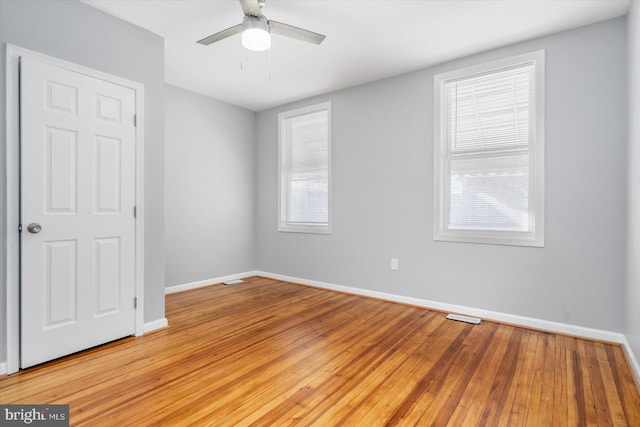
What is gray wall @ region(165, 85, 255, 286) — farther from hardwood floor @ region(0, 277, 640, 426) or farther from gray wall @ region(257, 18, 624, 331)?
hardwood floor @ region(0, 277, 640, 426)

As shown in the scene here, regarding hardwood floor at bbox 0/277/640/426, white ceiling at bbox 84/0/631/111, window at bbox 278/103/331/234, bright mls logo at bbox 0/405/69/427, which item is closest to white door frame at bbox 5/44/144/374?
hardwood floor at bbox 0/277/640/426

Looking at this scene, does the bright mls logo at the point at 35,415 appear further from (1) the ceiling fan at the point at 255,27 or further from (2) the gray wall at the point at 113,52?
(1) the ceiling fan at the point at 255,27

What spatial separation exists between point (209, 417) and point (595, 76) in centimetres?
397

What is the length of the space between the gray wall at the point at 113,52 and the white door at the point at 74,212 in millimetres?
134

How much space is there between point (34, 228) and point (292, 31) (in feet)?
7.76

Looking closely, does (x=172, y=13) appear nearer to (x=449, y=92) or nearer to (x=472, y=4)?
(x=472, y=4)

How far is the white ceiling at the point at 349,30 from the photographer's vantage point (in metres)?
2.65

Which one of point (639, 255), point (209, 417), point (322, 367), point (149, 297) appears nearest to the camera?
point (209, 417)

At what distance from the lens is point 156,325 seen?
121 inches

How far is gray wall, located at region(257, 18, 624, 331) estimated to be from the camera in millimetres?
2805

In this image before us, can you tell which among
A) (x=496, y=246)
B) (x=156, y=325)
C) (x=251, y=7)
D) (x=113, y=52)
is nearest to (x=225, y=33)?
(x=251, y=7)

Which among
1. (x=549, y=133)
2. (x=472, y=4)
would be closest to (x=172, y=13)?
(x=472, y=4)

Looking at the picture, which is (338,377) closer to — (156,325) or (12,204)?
(156,325)

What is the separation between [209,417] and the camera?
1.78m
